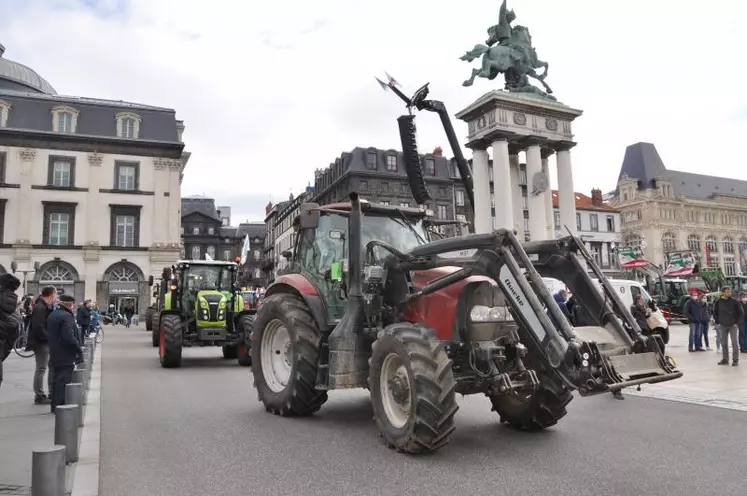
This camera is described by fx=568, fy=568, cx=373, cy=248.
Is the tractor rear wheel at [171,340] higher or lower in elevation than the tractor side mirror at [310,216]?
lower

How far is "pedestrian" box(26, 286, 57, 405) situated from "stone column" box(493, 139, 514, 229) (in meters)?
30.6

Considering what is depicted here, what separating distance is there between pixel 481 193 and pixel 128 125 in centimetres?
2767

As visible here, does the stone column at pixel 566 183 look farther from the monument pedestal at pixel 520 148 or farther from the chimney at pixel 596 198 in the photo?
the chimney at pixel 596 198

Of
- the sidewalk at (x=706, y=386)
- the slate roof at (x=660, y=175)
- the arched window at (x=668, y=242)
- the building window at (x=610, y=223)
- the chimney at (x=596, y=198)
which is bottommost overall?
the sidewalk at (x=706, y=386)

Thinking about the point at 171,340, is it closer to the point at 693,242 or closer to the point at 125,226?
the point at 125,226

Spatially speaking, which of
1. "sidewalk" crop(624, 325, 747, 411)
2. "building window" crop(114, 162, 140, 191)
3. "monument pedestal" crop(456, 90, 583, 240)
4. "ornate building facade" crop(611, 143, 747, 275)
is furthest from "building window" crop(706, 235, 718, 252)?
"sidewalk" crop(624, 325, 747, 411)

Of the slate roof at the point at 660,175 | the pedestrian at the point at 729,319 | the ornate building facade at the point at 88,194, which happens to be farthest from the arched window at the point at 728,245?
the pedestrian at the point at 729,319

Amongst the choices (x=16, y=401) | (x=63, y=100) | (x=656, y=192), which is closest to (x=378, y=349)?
(x=16, y=401)

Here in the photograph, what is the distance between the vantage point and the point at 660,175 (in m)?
87.6

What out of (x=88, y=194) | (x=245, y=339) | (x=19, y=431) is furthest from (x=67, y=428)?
(x=88, y=194)

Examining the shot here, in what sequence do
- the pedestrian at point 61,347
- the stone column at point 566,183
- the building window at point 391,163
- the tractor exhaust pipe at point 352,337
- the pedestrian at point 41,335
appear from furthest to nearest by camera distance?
the building window at point 391,163, the stone column at point 566,183, the pedestrian at point 41,335, the pedestrian at point 61,347, the tractor exhaust pipe at point 352,337

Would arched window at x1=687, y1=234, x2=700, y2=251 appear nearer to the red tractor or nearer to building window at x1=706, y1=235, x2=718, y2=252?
building window at x1=706, y1=235, x2=718, y2=252

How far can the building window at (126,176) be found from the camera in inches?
1716

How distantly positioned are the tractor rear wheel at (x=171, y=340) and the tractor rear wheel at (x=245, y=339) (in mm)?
1401
